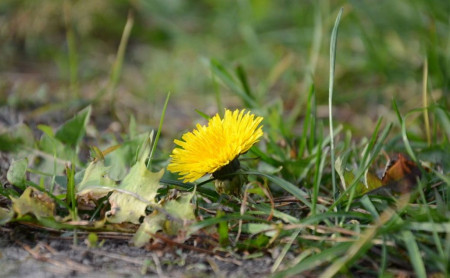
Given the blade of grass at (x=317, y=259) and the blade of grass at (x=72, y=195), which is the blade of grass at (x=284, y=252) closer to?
the blade of grass at (x=317, y=259)

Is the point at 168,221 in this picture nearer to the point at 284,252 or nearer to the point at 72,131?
the point at 284,252

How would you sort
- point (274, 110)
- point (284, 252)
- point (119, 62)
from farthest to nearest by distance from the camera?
1. point (119, 62)
2. point (274, 110)
3. point (284, 252)

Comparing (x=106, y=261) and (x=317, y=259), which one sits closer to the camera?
(x=317, y=259)

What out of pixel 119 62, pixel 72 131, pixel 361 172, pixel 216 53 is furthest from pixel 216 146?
pixel 216 53

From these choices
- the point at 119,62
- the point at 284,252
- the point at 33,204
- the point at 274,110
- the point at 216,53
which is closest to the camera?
the point at 284,252

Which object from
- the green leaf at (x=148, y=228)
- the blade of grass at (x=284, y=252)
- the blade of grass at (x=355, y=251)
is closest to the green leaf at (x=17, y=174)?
the green leaf at (x=148, y=228)

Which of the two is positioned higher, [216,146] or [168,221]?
[216,146]

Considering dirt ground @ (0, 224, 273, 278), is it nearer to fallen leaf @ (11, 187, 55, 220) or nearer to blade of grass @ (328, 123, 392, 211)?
fallen leaf @ (11, 187, 55, 220)
